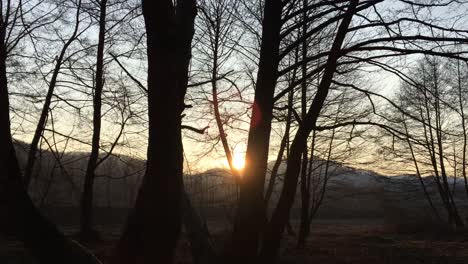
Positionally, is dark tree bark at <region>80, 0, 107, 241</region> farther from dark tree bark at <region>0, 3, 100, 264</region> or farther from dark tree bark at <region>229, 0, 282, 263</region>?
dark tree bark at <region>0, 3, 100, 264</region>

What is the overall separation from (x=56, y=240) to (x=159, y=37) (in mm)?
1612

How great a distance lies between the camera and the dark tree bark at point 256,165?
6.08 m

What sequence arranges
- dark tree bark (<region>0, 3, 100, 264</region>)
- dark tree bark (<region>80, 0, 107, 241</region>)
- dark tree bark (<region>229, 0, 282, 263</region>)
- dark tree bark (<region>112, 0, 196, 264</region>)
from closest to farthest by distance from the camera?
dark tree bark (<region>0, 3, 100, 264</region>), dark tree bark (<region>112, 0, 196, 264</region>), dark tree bark (<region>229, 0, 282, 263</region>), dark tree bark (<region>80, 0, 107, 241</region>)

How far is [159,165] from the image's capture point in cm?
358

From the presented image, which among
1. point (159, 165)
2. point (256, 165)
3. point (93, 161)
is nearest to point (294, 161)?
point (256, 165)

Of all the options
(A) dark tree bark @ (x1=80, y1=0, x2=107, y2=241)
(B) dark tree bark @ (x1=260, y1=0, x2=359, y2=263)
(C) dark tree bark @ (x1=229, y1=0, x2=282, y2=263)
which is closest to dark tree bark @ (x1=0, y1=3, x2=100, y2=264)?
(C) dark tree bark @ (x1=229, y1=0, x2=282, y2=263)

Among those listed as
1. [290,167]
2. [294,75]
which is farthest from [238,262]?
[294,75]

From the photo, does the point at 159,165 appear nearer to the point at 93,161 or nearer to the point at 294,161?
the point at 294,161

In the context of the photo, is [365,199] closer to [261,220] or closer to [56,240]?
[261,220]

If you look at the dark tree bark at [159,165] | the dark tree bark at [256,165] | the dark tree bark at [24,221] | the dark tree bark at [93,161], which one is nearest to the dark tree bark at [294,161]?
the dark tree bark at [256,165]

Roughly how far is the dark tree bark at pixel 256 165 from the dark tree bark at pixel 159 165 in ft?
8.31

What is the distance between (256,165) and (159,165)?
2624mm

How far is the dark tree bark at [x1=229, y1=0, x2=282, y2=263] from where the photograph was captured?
6.08 m

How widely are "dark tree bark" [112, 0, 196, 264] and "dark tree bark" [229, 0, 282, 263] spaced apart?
8.31ft
